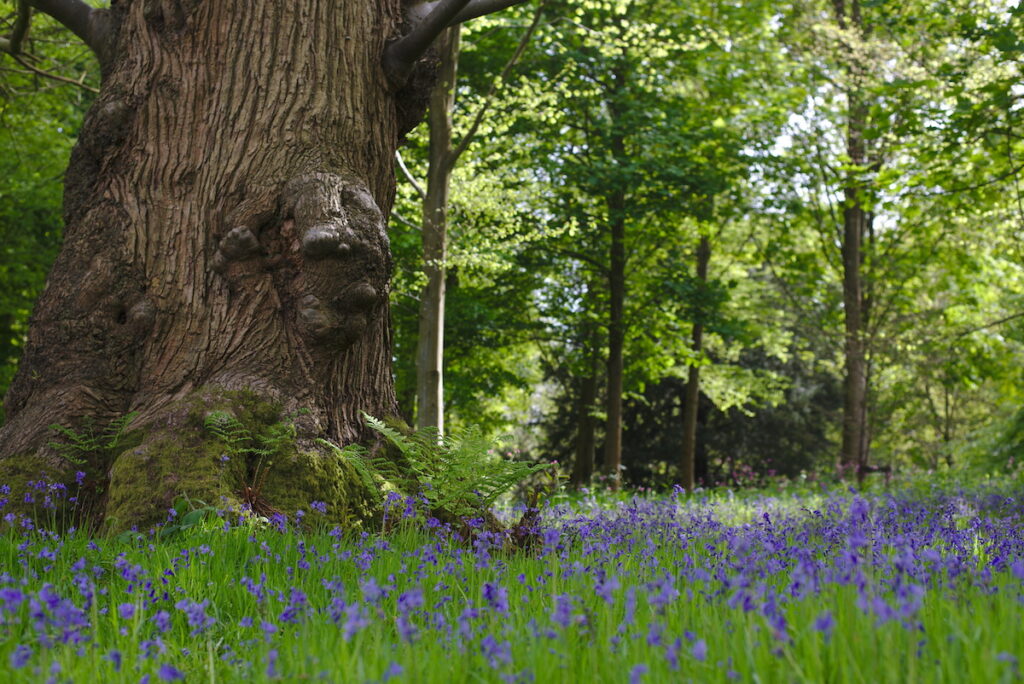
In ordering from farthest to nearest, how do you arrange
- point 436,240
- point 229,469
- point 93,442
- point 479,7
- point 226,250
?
1. point 436,240
2. point 479,7
3. point 226,250
4. point 93,442
5. point 229,469

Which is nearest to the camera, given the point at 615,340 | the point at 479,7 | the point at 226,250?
the point at 226,250

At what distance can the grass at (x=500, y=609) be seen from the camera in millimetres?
2014

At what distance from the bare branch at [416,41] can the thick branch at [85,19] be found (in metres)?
1.94

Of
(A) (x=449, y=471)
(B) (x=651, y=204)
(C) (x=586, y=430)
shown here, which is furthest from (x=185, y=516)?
(C) (x=586, y=430)

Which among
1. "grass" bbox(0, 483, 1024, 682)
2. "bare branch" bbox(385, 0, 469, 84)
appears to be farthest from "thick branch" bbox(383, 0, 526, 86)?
"grass" bbox(0, 483, 1024, 682)

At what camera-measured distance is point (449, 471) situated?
5.03 metres

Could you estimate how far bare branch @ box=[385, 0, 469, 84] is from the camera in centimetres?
571

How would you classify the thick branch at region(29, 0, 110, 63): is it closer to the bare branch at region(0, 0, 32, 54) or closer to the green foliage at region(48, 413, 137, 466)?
the bare branch at region(0, 0, 32, 54)

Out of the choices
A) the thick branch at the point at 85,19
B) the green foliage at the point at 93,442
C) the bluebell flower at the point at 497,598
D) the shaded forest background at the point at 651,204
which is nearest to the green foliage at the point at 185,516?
the green foliage at the point at 93,442

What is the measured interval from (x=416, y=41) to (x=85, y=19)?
236 cm

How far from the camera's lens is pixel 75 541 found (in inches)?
160

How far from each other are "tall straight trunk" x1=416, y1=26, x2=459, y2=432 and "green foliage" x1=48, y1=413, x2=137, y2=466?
6130 millimetres

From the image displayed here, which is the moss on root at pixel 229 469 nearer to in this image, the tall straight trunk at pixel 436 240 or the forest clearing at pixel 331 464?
the forest clearing at pixel 331 464

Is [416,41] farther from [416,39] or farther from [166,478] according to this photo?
[166,478]
